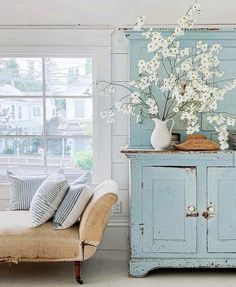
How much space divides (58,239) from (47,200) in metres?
0.33

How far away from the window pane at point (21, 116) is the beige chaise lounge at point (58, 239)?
127cm

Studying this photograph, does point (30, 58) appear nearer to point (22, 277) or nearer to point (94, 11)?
point (94, 11)

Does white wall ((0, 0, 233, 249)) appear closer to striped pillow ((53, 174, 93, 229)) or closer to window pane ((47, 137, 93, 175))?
window pane ((47, 137, 93, 175))

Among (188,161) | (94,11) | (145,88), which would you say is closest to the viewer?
(188,161)

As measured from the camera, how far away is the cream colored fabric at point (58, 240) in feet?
13.2

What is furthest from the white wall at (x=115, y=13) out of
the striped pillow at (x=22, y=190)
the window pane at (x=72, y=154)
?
the striped pillow at (x=22, y=190)

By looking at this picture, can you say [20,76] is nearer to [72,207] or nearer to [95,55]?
[95,55]

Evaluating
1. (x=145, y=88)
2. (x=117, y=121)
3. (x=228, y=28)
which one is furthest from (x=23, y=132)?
(x=228, y=28)

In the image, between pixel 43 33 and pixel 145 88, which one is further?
pixel 43 33

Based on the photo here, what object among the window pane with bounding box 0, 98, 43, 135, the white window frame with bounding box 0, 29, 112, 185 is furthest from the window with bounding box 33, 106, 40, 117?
the white window frame with bounding box 0, 29, 112, 185

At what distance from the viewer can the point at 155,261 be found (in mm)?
4301

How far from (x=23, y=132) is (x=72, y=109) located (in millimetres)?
515

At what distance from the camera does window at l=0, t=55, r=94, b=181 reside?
503 centimetres

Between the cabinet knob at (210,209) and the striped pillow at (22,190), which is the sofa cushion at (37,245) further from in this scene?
the cabinet knob at (210,209)
